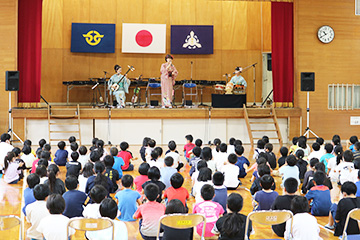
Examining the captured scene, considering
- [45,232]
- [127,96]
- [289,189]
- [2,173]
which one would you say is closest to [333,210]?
[289,189]

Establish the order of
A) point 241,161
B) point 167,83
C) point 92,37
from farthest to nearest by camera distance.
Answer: point 92,37 → point 167,83 → point 241,161

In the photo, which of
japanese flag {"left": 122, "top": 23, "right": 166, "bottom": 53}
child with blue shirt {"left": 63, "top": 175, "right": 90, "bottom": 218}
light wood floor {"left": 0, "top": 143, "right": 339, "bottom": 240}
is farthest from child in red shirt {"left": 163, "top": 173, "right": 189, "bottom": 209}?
japanese flag {"left": 122, "top": 23, "right": 166, "bottom": 53}

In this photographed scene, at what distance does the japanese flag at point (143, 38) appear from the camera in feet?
52.7

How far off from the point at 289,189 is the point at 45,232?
8.70ft

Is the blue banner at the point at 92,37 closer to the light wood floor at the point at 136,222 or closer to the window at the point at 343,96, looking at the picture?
the light wood floor at the point at 136,222

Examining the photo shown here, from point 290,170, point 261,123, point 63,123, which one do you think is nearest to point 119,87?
point 63,123

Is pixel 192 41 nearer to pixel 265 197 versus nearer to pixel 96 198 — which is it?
pixel 265 197

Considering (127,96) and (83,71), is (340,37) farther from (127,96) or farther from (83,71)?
(83,71)

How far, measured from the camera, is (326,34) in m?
13.7

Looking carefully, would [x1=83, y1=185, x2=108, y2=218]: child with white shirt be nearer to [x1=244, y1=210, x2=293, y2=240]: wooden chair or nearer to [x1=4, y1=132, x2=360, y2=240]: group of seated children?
[x1=4, y1=132, x2=360, y2=240]: group of seated children

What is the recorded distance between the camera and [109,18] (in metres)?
16.2

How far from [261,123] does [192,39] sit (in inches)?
184

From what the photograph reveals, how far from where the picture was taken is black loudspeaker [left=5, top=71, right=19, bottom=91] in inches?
468

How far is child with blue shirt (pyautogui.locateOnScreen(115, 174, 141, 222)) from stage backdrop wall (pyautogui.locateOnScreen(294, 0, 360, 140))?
29.7ft
